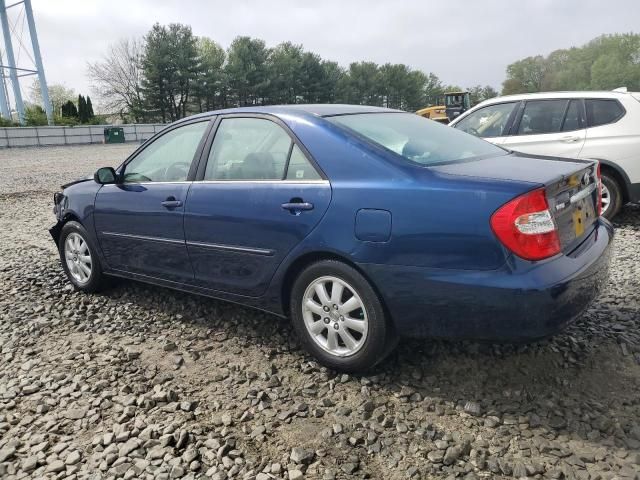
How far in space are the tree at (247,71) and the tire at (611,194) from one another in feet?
173

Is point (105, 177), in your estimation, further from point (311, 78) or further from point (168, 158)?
point (311, 78)

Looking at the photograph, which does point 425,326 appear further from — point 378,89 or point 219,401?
point 378,89

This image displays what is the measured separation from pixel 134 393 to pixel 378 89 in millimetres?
83519

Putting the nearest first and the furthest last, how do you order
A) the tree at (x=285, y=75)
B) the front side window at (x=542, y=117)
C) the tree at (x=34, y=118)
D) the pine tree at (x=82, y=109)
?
the front side window at (x=542, y=117), the tree at (x=34, y=118), the pine tree at (x=82, y=109), the tree at (x=285, y=75)

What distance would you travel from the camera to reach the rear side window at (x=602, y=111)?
6.34 m

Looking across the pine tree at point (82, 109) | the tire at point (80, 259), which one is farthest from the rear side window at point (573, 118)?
the pine tree at point (82, 109)

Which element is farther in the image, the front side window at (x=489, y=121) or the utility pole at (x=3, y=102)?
the utility pole at (x=3, y=102)

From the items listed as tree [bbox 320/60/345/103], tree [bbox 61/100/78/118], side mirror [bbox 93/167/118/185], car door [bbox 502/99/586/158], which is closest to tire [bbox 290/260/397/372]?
side mirror [bbox 93/167/118/185]

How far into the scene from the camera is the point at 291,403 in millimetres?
2822

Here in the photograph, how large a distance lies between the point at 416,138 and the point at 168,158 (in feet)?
6.30

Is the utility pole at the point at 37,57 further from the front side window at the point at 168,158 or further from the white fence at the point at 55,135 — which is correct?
the front side window at the point at 168,158

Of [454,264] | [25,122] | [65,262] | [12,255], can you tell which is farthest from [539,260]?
[25,122]

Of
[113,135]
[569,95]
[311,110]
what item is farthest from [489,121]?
[113,135]

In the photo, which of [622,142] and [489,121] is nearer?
[622,142]
